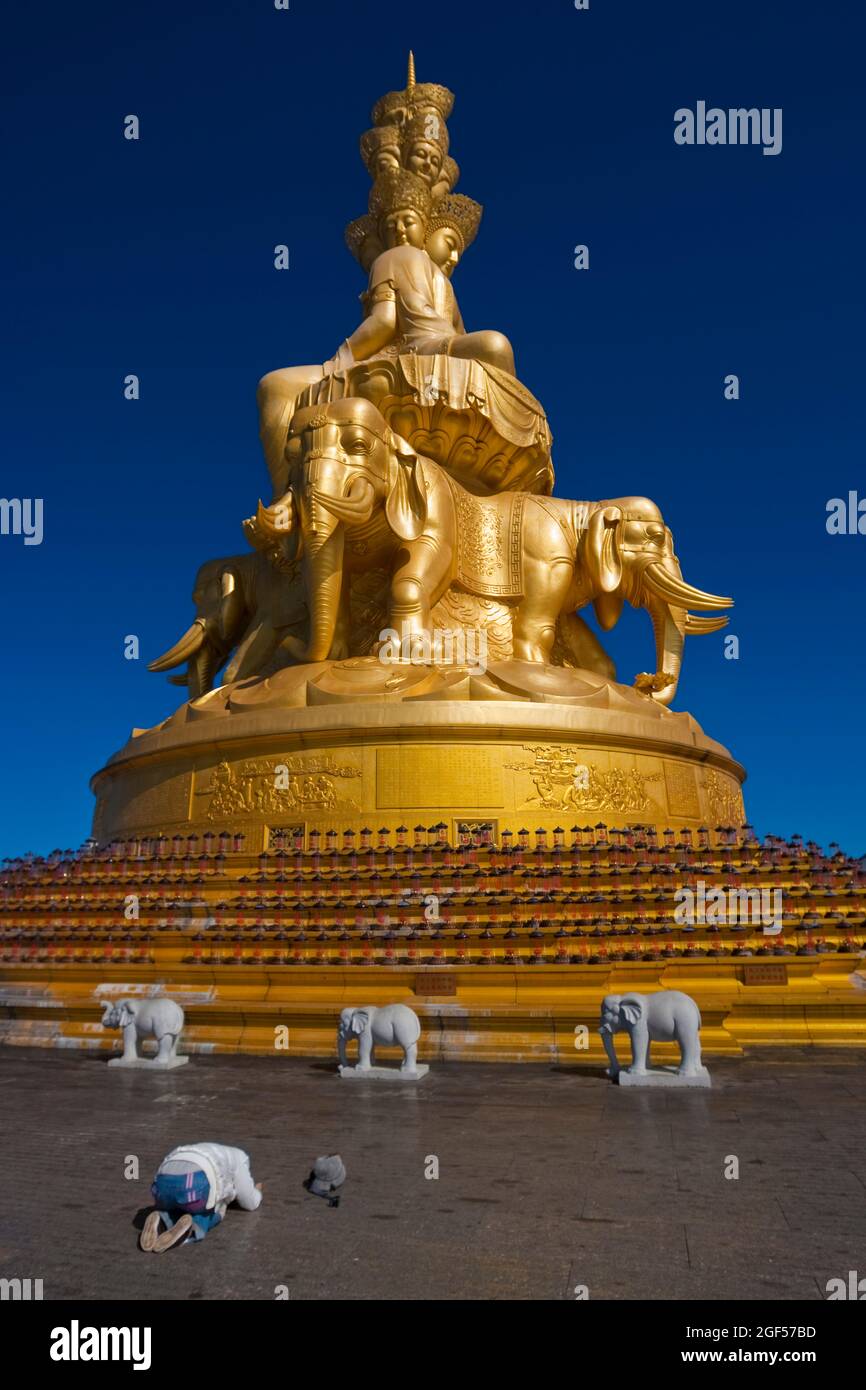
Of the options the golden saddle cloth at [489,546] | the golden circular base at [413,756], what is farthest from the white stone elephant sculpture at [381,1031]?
the golden saddle cloth at [489,546]

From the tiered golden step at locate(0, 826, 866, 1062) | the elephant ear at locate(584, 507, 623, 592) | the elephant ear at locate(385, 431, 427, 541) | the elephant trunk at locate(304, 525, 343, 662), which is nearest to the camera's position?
the tiered golden step at locate(0, 826, 866, 1062)

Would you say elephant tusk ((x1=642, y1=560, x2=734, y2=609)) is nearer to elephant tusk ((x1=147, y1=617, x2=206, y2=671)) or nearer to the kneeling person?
elephant tusk ((x1=147, y1=617, x2=206, y2=671))

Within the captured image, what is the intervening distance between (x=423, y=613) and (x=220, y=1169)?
13064 mm

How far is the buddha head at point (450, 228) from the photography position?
22.5 metres

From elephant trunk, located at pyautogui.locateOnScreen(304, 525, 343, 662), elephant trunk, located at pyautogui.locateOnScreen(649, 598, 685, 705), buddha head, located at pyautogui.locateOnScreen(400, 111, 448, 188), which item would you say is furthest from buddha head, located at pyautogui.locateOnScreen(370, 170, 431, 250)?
elephant trunk, located at pyautogui.locateOnScreen(649, 598, 685, 705)

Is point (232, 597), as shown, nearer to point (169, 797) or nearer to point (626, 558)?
point (169, 797)

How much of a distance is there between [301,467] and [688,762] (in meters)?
8.43

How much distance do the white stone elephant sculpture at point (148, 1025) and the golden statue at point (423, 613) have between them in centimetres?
601

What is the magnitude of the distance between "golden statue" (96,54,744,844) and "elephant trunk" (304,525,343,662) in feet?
Result: 0.11

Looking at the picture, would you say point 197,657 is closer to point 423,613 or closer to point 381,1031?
point 423,613

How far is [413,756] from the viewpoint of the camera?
14289 mm

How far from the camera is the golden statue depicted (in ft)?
47.6

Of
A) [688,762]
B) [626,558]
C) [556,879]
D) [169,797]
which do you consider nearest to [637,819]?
[688,762]

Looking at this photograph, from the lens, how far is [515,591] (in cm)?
1805
